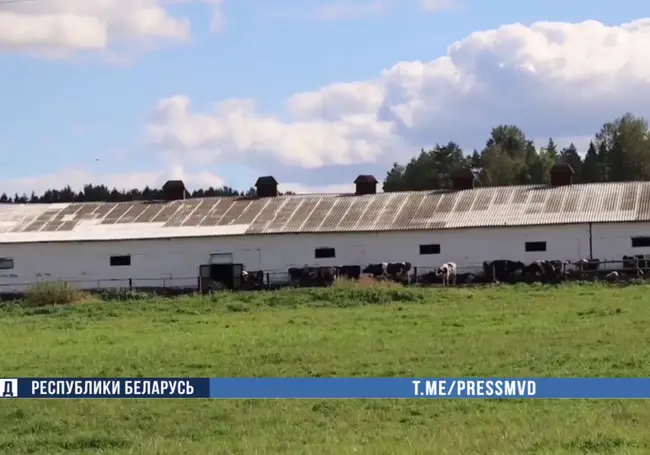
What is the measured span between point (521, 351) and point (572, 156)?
98305 millimetres

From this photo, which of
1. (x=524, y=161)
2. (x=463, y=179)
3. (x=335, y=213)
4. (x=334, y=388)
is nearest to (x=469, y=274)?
(x=335, y=213)

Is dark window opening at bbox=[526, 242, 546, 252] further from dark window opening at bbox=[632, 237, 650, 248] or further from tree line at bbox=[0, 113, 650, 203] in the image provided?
tree line at bbox=[0, 113, 650, 203]

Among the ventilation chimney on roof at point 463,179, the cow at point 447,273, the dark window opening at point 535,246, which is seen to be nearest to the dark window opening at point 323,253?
the cow at point 447,273

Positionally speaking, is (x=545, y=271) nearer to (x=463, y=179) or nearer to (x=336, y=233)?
(x=336, y=233)

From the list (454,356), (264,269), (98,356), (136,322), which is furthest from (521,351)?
(264,269)

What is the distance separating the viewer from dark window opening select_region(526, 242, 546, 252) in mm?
42312

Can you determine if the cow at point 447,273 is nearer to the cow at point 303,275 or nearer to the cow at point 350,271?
the cow at point 350,271

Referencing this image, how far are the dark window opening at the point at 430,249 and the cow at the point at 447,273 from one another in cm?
190

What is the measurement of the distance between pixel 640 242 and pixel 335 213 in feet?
43.5

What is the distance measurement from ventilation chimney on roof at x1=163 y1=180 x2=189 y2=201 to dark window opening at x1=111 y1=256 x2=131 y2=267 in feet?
28.1

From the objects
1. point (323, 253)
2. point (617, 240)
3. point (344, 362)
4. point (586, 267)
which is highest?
point (617, 240)

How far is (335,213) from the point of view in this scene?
47.2 m

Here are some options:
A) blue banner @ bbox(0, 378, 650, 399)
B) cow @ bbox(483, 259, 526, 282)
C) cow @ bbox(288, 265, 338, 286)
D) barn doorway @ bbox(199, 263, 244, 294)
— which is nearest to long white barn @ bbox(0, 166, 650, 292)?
barn doorway @ bbox(199, 263, 244, 294)

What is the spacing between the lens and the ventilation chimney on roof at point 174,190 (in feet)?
178
